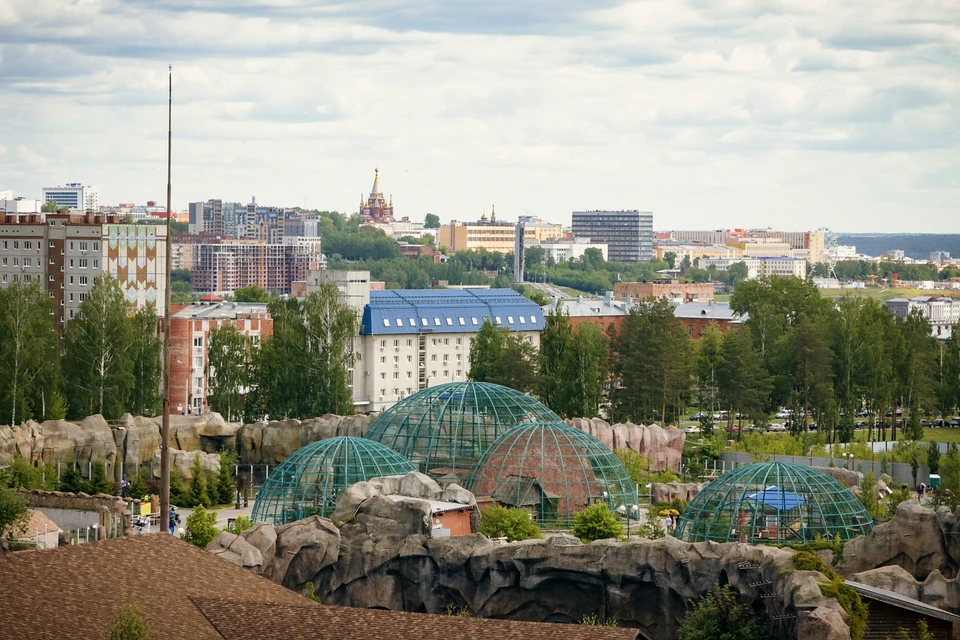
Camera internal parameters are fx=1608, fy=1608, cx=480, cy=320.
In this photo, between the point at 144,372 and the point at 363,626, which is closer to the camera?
the point at 363,626

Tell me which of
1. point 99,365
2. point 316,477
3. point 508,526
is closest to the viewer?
point 508,526

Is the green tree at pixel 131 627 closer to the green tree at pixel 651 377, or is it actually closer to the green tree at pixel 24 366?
the green tree at pixel 24 366

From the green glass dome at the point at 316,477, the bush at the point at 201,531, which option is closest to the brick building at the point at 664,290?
the green glass dome at the point at 316,477

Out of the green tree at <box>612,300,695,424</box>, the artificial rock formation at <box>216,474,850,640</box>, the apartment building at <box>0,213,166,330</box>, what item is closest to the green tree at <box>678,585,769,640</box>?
the artificial rock formation at <box>216,474,850,640</box>

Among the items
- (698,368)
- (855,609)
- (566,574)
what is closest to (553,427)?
(566,574)

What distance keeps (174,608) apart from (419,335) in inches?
Answer: 2771

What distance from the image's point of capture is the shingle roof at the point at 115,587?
2564 centimetres

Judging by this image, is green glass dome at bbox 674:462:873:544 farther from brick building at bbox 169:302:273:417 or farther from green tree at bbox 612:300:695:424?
brick building at bbox 169:302:273:417

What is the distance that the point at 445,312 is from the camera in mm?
99000

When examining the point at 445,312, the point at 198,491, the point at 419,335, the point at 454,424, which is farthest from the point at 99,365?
the point at 445,312

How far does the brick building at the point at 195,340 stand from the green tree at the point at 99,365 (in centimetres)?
1504

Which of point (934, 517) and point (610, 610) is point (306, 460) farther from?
point (934, 517)

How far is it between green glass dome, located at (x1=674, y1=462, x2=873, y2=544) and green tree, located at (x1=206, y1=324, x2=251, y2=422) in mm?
36320

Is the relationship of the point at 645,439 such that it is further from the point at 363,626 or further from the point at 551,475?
the point at 363,626
